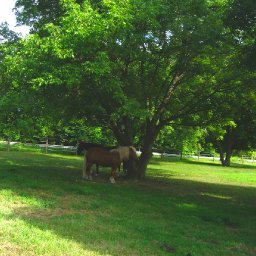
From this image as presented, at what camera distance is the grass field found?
828 cm

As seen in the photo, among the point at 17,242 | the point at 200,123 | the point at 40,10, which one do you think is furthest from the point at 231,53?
the point at 17,242

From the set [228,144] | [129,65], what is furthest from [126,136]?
[228,144]

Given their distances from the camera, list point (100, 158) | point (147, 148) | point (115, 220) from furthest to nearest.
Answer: point (147, 148), point (100, 158), point (115, 220)

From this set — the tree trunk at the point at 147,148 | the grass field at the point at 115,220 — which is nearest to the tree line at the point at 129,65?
the tree trunk at the point at 147,148

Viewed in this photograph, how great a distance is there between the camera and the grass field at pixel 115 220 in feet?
27.2

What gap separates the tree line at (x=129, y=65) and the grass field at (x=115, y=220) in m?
2.76

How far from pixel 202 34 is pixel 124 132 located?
22.1 feet

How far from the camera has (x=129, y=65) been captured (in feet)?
62.4

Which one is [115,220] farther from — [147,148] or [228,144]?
[228,144]

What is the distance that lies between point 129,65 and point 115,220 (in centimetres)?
959

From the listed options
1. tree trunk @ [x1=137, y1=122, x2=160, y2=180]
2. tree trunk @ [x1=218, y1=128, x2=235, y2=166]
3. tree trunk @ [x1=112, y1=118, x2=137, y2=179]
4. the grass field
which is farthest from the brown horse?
tree trunk @ [x1=218, y1=128, x2=235, y2=166]

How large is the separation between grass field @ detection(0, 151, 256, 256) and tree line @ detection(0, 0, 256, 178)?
2.76 m

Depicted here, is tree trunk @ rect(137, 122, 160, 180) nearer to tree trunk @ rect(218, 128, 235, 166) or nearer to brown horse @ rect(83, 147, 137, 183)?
brown horse @ rect(83, 147, 137, 183)

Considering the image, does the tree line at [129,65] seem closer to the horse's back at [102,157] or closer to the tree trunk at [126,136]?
the tree trunk at [126,136]
